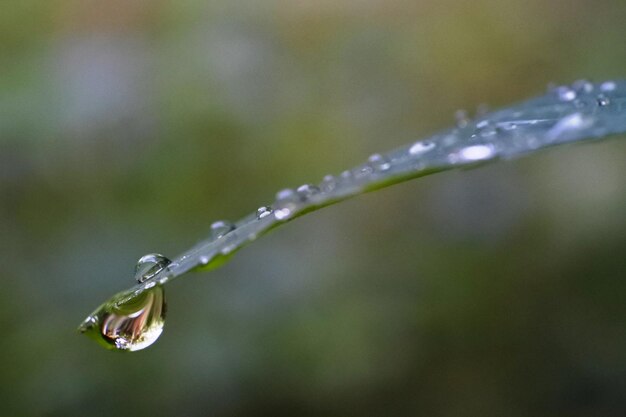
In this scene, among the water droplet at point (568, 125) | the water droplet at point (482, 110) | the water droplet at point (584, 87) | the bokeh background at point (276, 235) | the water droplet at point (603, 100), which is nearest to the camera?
the water droplet at point (568, 125)

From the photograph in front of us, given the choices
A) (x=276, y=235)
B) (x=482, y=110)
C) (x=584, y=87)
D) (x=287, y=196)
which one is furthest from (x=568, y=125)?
(x=276, y=235)

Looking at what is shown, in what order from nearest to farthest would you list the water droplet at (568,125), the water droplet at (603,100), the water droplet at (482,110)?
the water droplet at (568,125) < the water droplet at (603,100) < the water droplet at (482,110)

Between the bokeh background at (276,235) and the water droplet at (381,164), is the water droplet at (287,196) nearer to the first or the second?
the water droplet at (381,164)

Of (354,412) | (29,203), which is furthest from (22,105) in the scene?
(354,412)

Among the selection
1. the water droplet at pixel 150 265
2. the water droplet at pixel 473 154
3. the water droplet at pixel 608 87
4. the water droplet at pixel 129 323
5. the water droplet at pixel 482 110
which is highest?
the water droplet at pixel 482 110

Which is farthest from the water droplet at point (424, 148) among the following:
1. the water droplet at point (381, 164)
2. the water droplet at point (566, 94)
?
the water droplet at point (566, 94)

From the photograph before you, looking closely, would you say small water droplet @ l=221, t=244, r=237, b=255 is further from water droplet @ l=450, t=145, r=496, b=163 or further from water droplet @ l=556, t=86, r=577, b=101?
water droplet @ l=556, t=86, r=577, b=101

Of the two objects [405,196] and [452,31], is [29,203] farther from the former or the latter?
[452,31]
